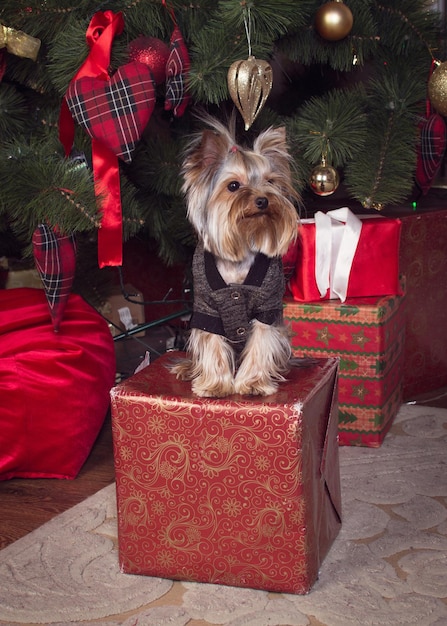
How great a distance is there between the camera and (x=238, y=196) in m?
1.51

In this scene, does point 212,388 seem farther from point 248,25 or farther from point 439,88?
point 439,88

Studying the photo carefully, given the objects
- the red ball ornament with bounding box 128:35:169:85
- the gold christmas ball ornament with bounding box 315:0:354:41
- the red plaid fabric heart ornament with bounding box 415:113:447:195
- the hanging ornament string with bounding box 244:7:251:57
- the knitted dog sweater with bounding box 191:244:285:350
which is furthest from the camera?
the red plaid fabric heart ornament with bounding box 415:113:447:195

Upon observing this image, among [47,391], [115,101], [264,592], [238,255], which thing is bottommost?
[264,592]

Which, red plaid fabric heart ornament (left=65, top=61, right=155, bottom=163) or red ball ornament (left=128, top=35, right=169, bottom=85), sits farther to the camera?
red ball ornament (left=128, top=35, right=169, bottom=85)

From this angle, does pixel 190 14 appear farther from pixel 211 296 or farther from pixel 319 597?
pixel 319 597

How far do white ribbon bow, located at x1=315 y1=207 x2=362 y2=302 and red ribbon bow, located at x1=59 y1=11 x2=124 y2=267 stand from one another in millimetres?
530

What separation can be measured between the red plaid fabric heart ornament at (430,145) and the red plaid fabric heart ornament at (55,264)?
1.11 meters

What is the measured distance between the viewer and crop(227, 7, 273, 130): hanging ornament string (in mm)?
1900

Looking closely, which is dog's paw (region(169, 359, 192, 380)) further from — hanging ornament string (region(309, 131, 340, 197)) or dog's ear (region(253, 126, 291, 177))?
hanging ornament string (region(309, 131, 340, 197))

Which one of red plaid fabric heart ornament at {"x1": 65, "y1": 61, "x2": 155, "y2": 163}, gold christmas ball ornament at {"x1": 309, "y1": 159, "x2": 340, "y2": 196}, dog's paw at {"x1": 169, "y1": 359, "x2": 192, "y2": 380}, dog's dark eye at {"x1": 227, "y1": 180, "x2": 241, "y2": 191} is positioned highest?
red plaid fabric heart ornament at {"x1": 65, "y1": 61, "x2": 155, "y2": 163}

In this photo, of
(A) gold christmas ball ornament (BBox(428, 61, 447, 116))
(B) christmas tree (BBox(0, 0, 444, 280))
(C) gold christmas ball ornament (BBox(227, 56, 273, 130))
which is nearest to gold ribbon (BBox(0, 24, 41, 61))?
(B) christmas tree (BBox(0, 0, 444, 280))

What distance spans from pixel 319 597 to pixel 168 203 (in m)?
1.34

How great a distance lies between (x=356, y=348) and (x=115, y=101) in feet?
2.93

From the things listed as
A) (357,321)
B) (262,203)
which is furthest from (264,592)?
(357,321)
